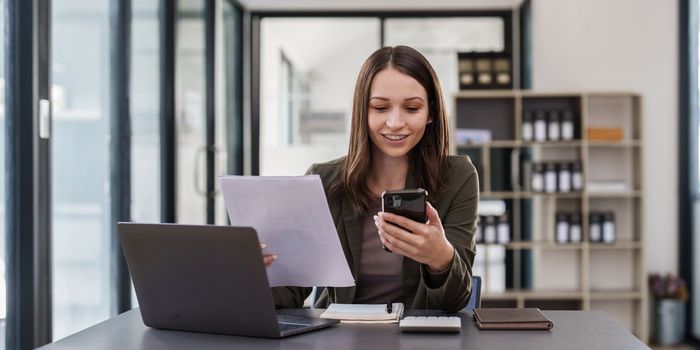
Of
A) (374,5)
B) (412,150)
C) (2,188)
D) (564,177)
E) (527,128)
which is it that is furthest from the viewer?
(374,5)

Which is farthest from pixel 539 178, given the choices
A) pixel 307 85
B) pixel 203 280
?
pixel 203 280

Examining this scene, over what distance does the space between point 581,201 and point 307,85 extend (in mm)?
2363

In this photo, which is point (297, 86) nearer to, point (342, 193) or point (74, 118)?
point (74, 118)

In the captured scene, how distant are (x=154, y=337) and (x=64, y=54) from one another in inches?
73.0

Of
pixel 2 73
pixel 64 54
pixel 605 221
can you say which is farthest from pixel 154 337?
pixel 605 221

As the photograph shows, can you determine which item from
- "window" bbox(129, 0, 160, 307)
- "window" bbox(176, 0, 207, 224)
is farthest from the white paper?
"window" bbox(176, 0, 207, 224)

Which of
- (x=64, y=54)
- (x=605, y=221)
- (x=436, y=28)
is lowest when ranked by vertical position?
(x=605, y=221)

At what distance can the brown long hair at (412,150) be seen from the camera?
183cm

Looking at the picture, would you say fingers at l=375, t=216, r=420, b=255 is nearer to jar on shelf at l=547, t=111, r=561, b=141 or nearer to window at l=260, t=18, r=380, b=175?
jar on shelf at l=547, t=111, r=561, b=141

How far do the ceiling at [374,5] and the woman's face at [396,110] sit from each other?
4.32m

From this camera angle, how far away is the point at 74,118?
3.04 meters

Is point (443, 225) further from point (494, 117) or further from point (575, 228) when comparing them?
point (494, 117)

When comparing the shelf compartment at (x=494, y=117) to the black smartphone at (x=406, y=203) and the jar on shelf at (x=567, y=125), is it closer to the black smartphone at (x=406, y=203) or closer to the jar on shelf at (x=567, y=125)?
the jar on shelf at (x=567, y=125)

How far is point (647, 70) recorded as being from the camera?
5.11m
